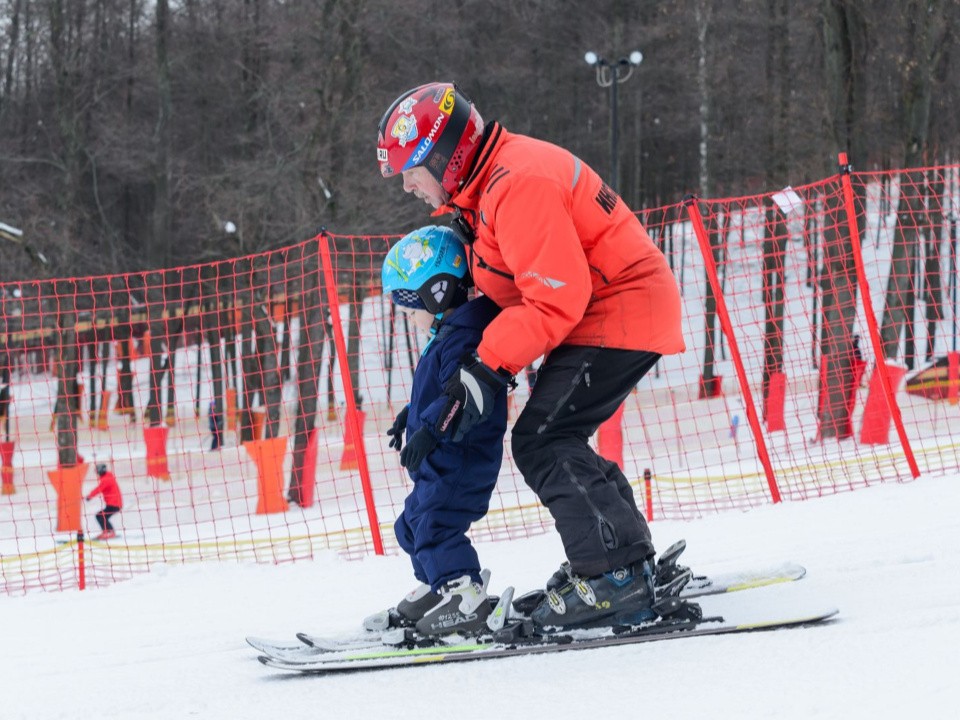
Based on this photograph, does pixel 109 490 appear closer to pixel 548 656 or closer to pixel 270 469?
pixel 270 469

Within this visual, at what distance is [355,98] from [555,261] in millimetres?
13794

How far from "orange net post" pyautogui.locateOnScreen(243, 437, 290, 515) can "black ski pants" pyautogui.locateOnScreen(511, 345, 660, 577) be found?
9598mm

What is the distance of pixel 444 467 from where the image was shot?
11.2 ft

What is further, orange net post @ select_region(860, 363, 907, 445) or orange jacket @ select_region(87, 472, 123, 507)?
orange jacket @ select_region(87, 472, 123, 507)

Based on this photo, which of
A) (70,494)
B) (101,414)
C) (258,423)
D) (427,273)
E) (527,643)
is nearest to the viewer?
(527,643)

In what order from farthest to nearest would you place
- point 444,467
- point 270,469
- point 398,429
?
point 270,469
point 398,429
point 444,467

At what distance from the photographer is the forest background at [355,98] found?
50.1 feet

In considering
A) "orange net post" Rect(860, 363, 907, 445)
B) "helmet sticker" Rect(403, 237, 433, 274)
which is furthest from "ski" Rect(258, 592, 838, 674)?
"orange net post" Rect(860, 363, 907, 445)

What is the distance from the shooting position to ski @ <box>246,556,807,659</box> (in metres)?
3.44

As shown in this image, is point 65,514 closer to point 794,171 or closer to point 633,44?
point 794,171

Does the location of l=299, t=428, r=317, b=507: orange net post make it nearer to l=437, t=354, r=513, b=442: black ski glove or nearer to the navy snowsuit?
the navy snowsuit

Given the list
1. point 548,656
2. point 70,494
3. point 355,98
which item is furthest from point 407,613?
point 355,98

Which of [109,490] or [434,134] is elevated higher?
[434,134]

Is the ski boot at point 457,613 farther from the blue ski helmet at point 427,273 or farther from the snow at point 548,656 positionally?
the blue ski helmet at point 427,273
